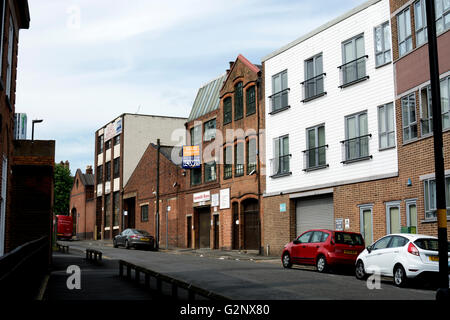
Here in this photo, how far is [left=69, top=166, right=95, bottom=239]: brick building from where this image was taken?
6762 cm

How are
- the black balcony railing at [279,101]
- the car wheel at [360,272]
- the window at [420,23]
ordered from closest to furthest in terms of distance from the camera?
the car wheel at [360,272] → the window at [420,23] → the black balcony railing at [279,101]

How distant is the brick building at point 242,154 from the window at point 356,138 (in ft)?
24.4

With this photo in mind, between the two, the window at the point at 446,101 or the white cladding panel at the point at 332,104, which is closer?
the window at the point at 446,101

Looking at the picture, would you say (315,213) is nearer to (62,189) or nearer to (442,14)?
(442,14)

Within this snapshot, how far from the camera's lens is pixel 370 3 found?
997 inches

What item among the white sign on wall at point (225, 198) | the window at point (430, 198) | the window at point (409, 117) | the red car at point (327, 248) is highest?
the window at point (409, 117)

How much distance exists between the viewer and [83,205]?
70.8 m

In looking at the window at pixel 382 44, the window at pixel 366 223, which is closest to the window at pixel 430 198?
the window at pixel 366 223

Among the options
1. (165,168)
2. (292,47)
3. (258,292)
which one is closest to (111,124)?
(165,168)

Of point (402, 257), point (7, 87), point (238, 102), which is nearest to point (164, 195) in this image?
point (238, 102)

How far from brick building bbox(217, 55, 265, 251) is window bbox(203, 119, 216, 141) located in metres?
1.26

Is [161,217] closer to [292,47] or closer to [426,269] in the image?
[292,47]

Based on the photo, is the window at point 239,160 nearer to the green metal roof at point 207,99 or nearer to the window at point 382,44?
the green metal roof at point 207,99

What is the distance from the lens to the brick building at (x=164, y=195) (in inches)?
1736
